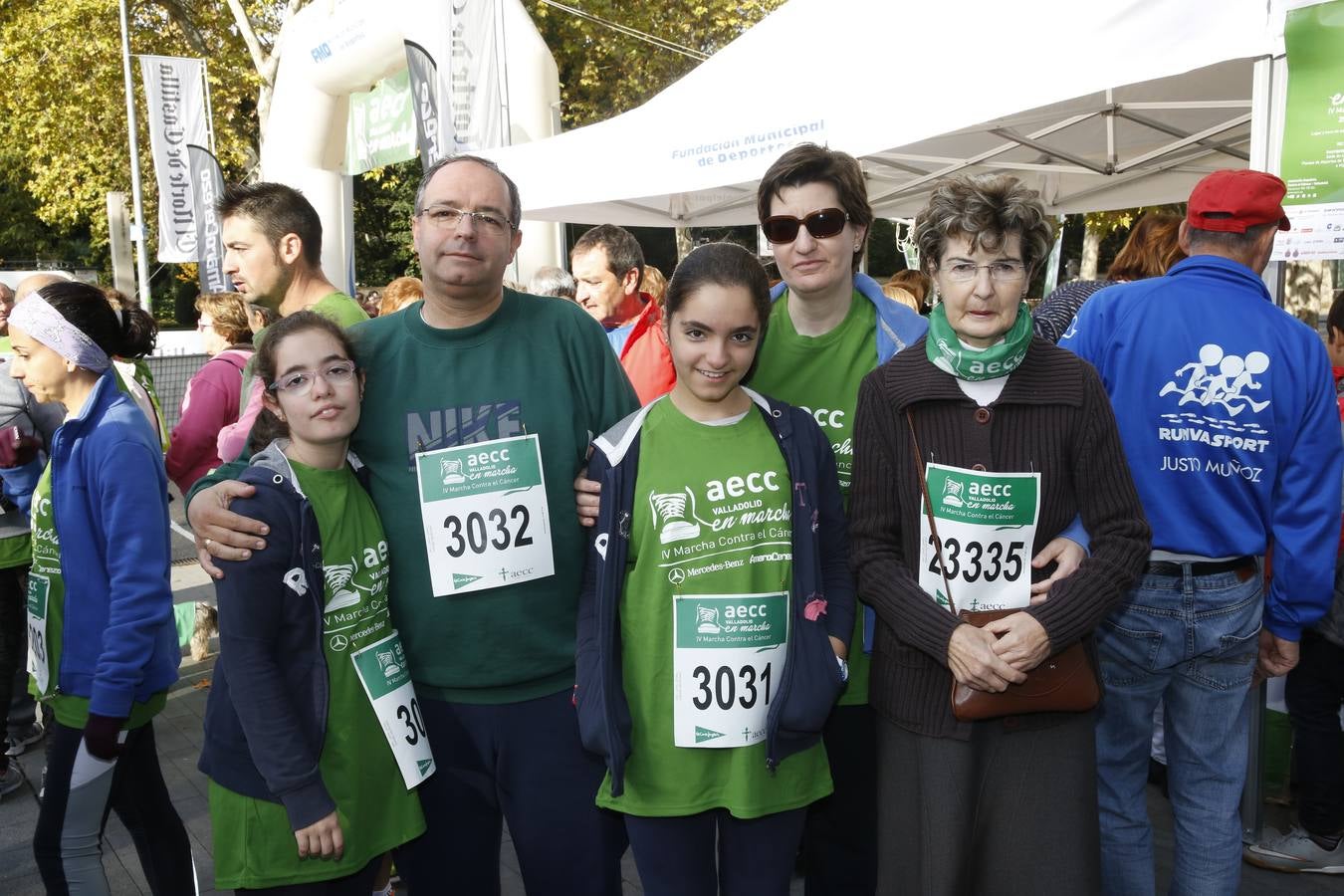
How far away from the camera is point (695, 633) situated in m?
2.10

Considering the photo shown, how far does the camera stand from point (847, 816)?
251 cm

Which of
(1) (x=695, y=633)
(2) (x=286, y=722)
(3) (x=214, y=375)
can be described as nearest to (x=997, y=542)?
(1) (x=695, y=633)

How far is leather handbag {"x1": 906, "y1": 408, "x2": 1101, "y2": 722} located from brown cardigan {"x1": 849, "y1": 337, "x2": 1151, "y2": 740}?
0.14 feet

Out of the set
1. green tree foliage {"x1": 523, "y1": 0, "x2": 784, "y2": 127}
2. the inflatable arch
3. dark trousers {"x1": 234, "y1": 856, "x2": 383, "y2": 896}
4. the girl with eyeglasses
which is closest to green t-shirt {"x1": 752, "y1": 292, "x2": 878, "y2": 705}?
the girl with eyeglasses

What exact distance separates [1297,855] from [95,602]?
12.4 ft

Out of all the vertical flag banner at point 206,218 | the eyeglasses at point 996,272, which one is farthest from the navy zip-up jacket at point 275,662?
the vertical flag banner at point 206,218

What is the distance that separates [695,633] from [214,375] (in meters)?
2.88

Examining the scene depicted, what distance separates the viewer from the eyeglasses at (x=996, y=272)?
2170 millimetres

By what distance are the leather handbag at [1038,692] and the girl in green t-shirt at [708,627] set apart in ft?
0.84

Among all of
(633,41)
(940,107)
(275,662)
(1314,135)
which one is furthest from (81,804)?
(633,41)

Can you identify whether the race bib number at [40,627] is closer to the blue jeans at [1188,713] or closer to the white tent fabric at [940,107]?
the blue jeans at [1188,713]

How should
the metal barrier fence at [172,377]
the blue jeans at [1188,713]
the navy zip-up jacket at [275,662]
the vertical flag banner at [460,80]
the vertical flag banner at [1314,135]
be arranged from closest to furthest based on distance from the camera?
the navy zip-up jacket at [275,662]
the blue jeans at [1188,713]
the vertical flag banner at [1314,135]
the vertical flag banner at [460,80]
the metal barrier fence at [172,377]

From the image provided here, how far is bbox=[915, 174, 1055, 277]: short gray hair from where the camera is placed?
216cm

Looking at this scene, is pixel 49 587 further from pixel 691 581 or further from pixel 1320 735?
pixel 1320 735
